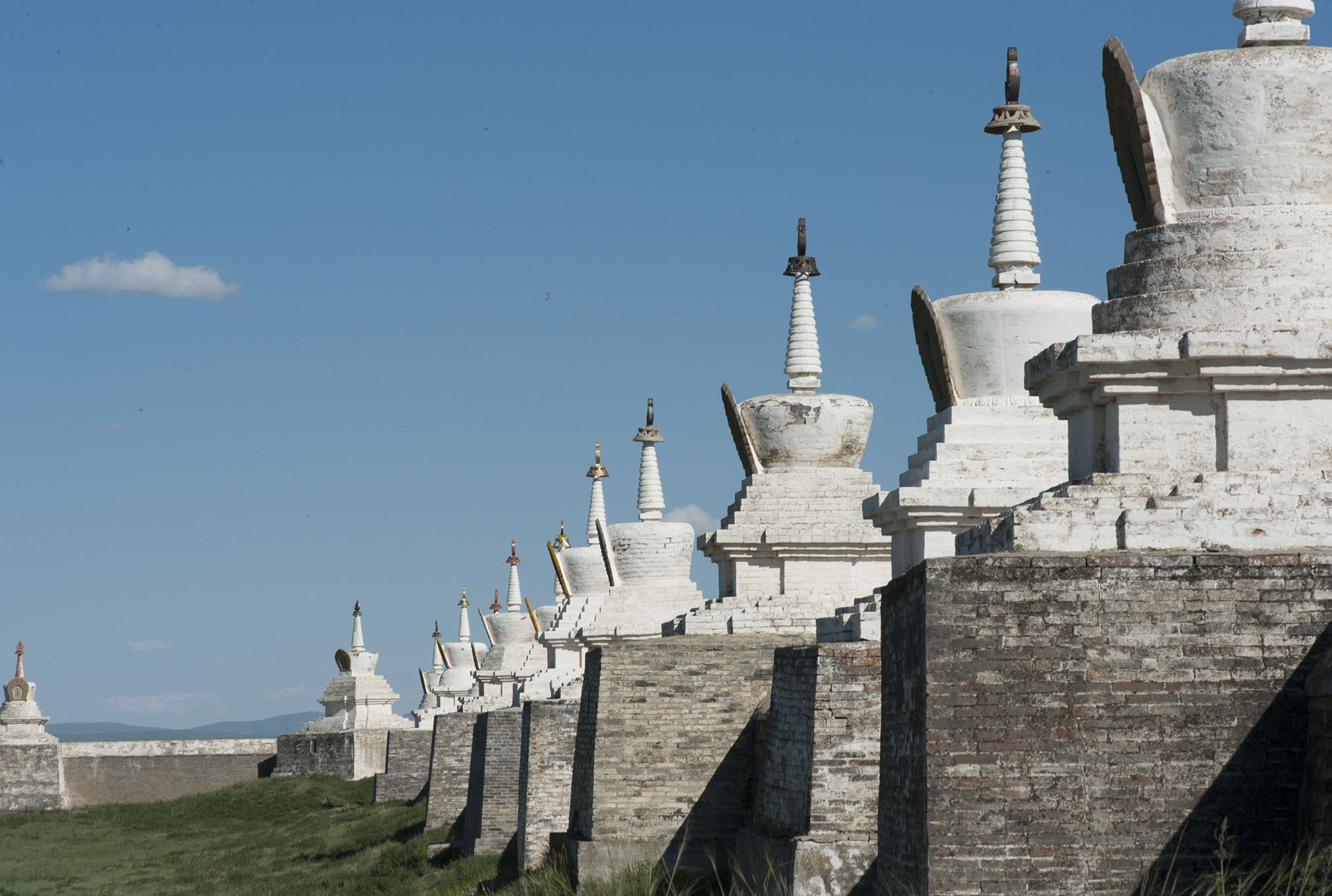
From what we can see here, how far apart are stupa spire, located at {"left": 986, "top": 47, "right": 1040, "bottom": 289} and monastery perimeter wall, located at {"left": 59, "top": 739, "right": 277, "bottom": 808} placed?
40264mm

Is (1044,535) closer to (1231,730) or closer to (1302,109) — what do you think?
(1231,730)

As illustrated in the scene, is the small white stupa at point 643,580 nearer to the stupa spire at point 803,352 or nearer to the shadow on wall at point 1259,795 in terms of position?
the stupa spire at point 803,352

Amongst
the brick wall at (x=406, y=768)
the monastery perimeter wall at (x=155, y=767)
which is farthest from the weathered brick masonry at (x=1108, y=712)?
the monastery perimeter wall at (x=155, y=767)

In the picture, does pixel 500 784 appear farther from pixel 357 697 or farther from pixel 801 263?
pixel 357 697

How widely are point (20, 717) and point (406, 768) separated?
43.0ft

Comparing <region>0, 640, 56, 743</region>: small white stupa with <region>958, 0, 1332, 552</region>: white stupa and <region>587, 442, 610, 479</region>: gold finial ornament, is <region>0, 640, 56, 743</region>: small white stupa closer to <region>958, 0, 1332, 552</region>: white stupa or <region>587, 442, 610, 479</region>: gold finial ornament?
<region>587, 442, 610, 479</region>: gold finial ornament

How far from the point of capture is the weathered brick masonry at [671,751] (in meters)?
15.1

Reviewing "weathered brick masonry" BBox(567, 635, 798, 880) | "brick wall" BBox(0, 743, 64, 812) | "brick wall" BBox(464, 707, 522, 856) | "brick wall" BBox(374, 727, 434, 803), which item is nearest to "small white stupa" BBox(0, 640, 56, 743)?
"brick wall" BBox(0, 743, 64, 812)

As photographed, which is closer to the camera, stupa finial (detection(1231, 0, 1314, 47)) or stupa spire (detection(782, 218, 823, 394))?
stupa finial (detection(1231, 0, 1314, 47))

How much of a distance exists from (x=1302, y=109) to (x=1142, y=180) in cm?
86

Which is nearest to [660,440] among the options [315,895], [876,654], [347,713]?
[315,895]

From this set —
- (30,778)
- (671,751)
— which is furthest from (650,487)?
(30,778)

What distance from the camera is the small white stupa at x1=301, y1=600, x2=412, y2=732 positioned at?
52.1 meters

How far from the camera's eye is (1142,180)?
9359 millimetres
